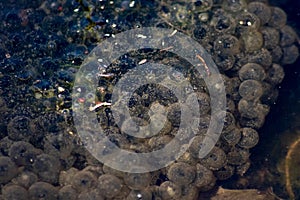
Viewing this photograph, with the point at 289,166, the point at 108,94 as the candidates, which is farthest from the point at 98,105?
the point at 289,166

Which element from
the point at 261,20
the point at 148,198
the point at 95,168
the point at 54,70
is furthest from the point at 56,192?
the point at 261,20

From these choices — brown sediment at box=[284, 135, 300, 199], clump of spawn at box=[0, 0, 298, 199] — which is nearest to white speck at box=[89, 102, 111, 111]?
clump of spawn at box=[0, 0, 298, 199]

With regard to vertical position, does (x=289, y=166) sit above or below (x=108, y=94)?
below

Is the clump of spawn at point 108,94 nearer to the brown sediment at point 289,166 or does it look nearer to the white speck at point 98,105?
the white speck at point 98,105

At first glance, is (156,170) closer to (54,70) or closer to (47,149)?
(47,149)

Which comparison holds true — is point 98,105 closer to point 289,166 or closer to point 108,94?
point 108,94

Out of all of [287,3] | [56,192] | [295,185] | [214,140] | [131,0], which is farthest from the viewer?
[287,3]

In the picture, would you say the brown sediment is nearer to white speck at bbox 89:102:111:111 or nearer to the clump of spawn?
the clump of spawn

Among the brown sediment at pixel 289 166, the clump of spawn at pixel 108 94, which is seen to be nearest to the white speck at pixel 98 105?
the clump of spawn at pixel 108 94
